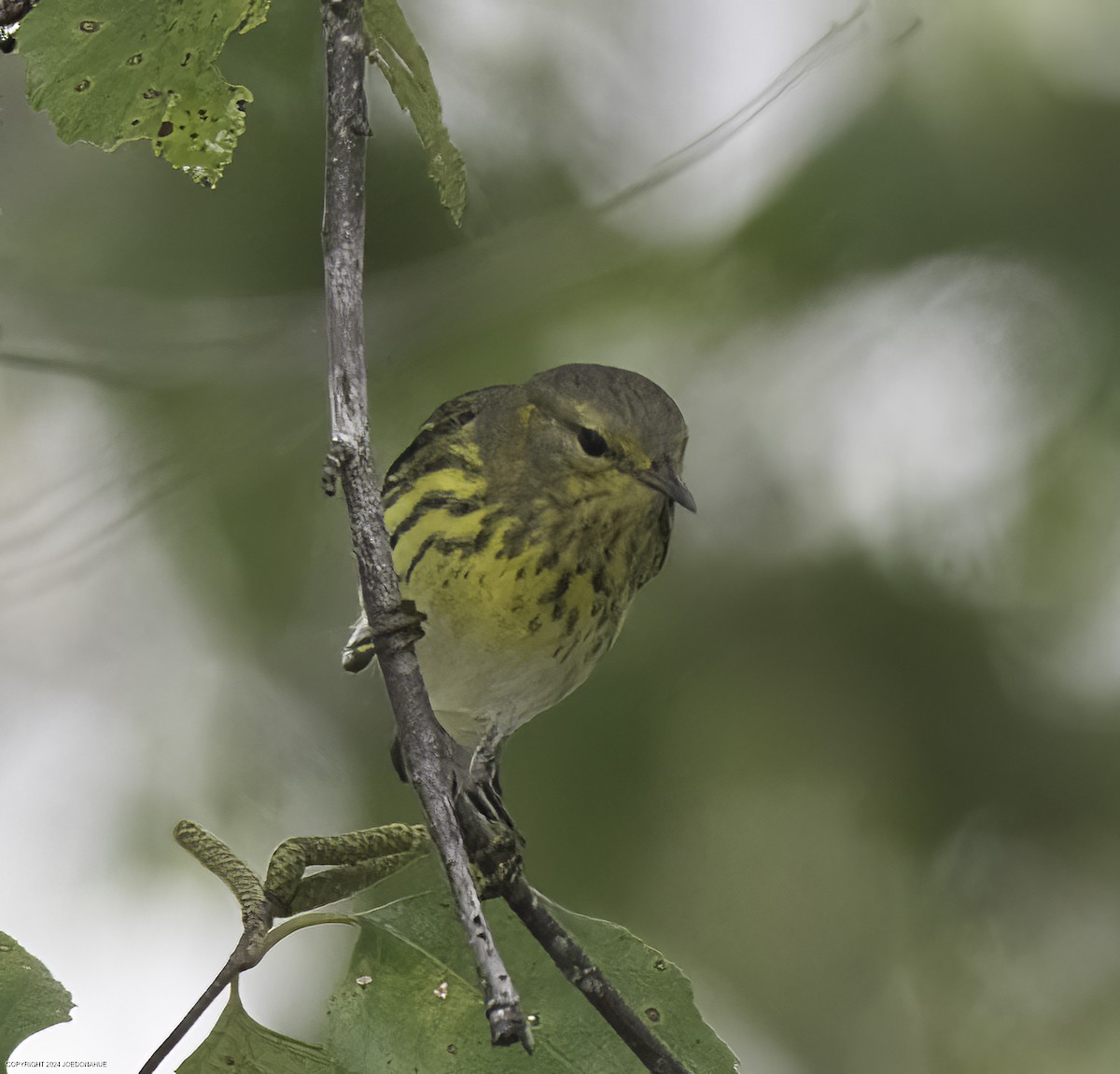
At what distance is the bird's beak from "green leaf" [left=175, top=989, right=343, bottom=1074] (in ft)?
1.48

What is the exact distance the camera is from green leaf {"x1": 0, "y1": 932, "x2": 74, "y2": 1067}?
564 mm

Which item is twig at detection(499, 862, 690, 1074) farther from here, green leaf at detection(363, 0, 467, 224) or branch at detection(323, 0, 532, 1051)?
green leaf at detection(363, 0, 467, 224)

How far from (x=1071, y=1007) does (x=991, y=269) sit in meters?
0.89

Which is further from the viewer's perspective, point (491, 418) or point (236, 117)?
point (491, 418)

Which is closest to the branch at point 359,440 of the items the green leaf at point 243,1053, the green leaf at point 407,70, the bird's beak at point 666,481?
the green leaf at point 407,70

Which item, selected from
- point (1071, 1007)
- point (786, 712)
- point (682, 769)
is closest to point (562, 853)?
point (682, 769)

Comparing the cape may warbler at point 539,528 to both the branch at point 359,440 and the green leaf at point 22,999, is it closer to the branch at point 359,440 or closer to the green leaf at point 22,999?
the branch at point 359,440

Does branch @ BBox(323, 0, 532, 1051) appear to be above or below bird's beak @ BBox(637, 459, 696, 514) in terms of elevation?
below

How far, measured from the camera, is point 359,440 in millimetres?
631

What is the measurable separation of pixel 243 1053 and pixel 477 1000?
119 mm

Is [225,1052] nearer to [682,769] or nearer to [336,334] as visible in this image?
[336,334]

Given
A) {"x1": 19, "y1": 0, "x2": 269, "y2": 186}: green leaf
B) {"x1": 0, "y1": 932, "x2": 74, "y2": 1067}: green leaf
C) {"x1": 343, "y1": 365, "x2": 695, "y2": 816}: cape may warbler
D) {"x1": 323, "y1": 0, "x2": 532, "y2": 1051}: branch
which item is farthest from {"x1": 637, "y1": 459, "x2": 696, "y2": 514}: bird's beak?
{"x1": 0, "y1": 932, "x2": 74, "y2": 1067}: green leaf

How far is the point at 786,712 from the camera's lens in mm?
1534

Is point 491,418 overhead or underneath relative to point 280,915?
overhead
